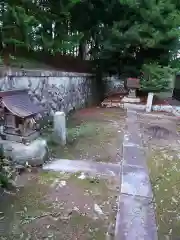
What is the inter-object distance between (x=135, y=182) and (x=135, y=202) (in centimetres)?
53

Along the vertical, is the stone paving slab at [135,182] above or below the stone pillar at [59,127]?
below

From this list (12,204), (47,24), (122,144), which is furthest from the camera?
(47,24)

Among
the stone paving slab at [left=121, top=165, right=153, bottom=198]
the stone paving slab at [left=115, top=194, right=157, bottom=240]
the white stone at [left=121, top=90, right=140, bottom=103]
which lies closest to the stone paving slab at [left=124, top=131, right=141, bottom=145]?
the stone paving slab at [left=121, top=165, right=153, bottom=198]

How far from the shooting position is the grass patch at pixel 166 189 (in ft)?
8.75

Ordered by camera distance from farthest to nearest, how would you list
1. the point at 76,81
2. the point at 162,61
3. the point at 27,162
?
1. the point at 162,61
2. the point at 76,81
3. the point at 27,162

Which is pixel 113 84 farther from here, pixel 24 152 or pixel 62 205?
pixel 62 205

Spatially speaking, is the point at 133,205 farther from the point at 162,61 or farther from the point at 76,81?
the point at 162,61

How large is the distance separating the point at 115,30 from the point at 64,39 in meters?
2.54

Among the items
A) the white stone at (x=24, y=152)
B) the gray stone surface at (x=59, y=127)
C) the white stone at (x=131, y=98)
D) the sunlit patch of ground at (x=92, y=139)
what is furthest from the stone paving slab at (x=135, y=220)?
the white stone at (x=131, y=98)

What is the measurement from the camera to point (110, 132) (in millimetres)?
6199

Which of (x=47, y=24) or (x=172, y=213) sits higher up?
(x=47, y=24)

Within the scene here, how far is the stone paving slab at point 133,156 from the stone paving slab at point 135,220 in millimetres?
Answer: 1162

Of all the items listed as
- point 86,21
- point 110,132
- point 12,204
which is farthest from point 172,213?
point 86,21

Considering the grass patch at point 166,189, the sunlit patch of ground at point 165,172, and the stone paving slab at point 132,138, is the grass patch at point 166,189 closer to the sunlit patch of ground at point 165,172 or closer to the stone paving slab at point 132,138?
the sunlit patch of ground at point 165,172
